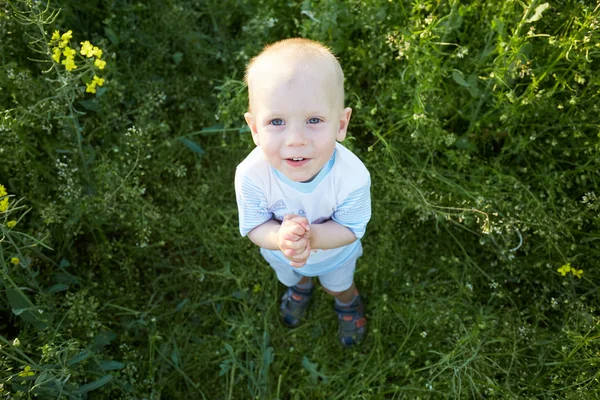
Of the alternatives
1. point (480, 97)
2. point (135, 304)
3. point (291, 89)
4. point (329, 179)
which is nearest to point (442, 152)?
point (480, 97)

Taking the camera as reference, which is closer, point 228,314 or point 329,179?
point 329,179

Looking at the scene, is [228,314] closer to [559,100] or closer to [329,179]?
[329,179]

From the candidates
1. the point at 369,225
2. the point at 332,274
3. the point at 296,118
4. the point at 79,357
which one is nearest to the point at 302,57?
the point at 296,118

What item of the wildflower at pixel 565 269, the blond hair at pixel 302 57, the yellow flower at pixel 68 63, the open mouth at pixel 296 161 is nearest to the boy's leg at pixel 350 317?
the wildflower at pixel 565 269

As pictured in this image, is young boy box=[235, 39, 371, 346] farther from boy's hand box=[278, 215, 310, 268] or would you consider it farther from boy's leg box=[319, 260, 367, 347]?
boy's leg box=[319, 260, 367, 347]

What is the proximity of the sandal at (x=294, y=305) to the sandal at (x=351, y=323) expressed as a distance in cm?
18

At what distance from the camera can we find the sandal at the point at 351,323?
2.81 metres

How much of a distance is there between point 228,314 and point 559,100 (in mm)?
2158

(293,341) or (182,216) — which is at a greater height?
(182,216)

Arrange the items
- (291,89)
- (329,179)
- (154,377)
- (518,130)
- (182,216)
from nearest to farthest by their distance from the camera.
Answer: (291,89)
(329,179)
(154,377)
(518,130)
(182,216)

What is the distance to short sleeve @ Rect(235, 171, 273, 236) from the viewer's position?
1932mm

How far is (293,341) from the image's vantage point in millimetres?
2867

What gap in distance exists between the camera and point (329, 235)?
1971mm

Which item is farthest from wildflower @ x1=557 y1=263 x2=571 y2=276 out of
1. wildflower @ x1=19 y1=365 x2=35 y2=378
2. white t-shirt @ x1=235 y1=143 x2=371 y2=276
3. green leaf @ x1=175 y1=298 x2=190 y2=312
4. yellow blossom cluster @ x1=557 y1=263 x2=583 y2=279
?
wildflower @ x1=19 y1=365 x2=35 y2=378
